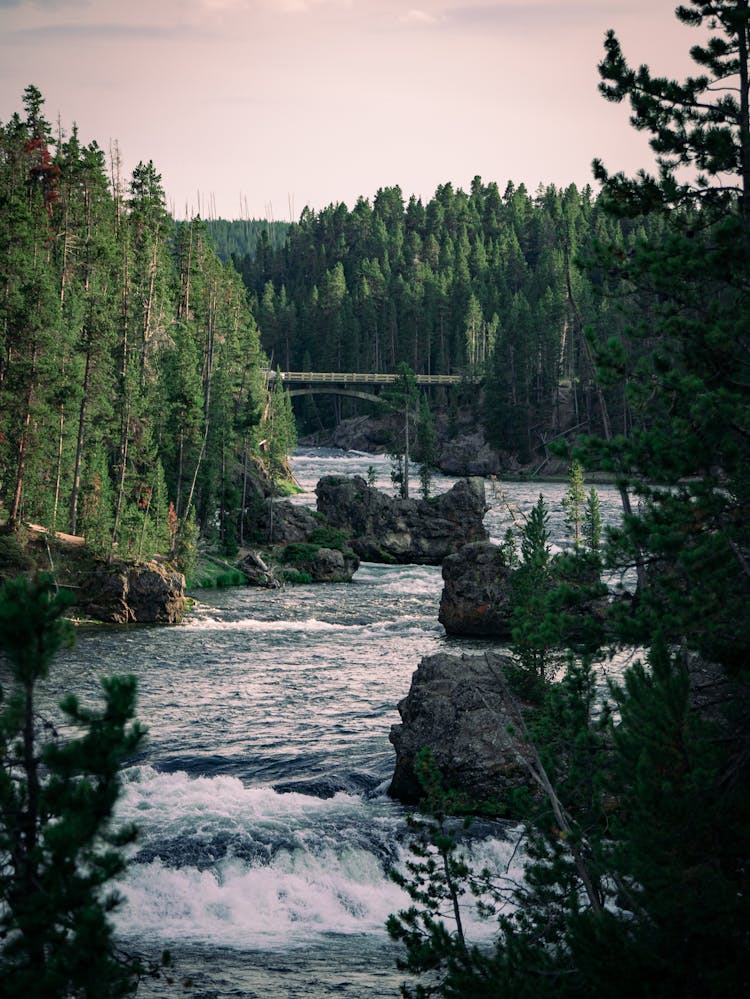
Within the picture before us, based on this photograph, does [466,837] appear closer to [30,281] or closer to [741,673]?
[741,673]

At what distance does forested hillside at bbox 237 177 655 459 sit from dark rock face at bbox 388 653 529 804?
72728 millimetres

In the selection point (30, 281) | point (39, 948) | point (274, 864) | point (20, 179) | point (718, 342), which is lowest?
point (274, 864)

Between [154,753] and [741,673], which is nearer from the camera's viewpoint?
[741,673]

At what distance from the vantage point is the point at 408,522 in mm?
57344

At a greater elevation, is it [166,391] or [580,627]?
[166,391]

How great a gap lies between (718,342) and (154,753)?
661 inches

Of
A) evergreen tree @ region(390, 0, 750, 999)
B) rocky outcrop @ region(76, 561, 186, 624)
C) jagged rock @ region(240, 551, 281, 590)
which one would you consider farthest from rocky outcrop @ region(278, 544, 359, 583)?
evergreen tree @ region(390, 0, 750, 999)

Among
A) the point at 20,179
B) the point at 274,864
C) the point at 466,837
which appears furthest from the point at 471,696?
the point at 20,179

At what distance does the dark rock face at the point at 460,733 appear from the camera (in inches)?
754

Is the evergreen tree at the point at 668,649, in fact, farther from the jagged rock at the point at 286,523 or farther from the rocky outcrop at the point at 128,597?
the jagged rock at the point at 286,523

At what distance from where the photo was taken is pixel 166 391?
52.7 metres

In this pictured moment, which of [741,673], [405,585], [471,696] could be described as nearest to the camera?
[741,673]

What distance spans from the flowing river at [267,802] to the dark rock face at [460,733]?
0.90 m

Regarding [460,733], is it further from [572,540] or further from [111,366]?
[572,540]
